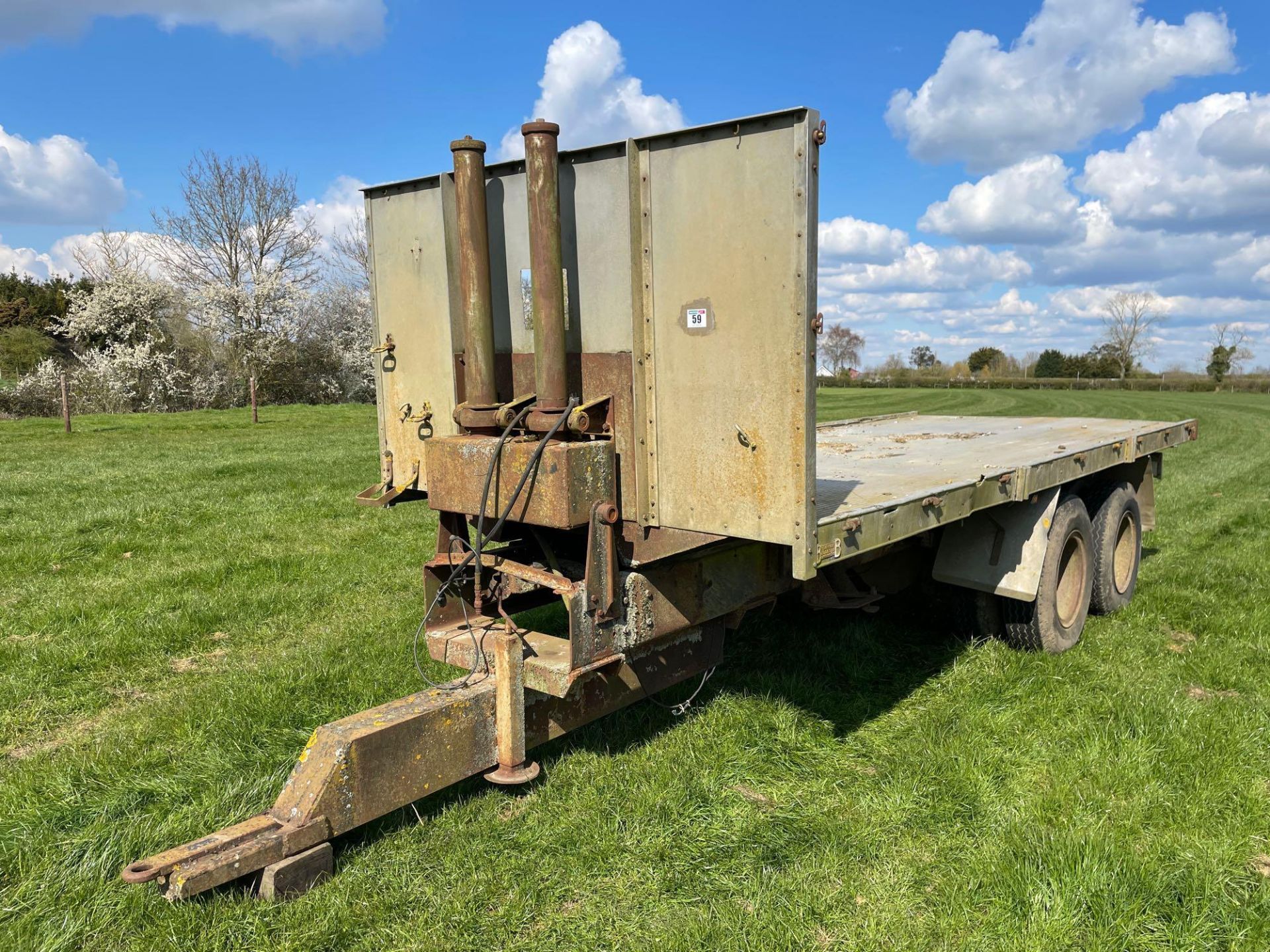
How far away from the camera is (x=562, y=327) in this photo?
10.7 feet

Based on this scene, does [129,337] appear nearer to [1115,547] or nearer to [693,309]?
[1115,547]

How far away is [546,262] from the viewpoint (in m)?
3.24

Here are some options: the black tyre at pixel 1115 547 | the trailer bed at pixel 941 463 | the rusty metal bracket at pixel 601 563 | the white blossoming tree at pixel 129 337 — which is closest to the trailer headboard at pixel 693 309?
the rusty metal bracket at pixel 601 563

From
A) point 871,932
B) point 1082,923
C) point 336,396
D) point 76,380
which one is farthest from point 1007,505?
point 336,396

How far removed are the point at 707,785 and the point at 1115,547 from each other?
395 centimetres

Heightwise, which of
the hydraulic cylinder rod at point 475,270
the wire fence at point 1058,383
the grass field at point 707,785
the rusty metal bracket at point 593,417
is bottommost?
the wire fence at point 1058,383

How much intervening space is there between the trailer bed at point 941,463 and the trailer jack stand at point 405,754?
2.98 feet

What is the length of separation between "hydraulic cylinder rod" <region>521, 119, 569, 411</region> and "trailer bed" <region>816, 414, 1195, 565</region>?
3.63 ft

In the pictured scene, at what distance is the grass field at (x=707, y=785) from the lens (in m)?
2.87

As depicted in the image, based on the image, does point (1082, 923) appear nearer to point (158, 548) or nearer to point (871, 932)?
point (871, 932)

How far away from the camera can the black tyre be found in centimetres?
589

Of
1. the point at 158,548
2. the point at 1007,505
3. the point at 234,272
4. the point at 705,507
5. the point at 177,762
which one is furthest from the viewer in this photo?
the point at 234,272

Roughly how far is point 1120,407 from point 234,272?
107 ft

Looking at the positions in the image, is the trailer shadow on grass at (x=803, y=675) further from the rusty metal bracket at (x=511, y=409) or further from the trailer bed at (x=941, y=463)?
the rusty metal bracket at (x=511, y=409)
